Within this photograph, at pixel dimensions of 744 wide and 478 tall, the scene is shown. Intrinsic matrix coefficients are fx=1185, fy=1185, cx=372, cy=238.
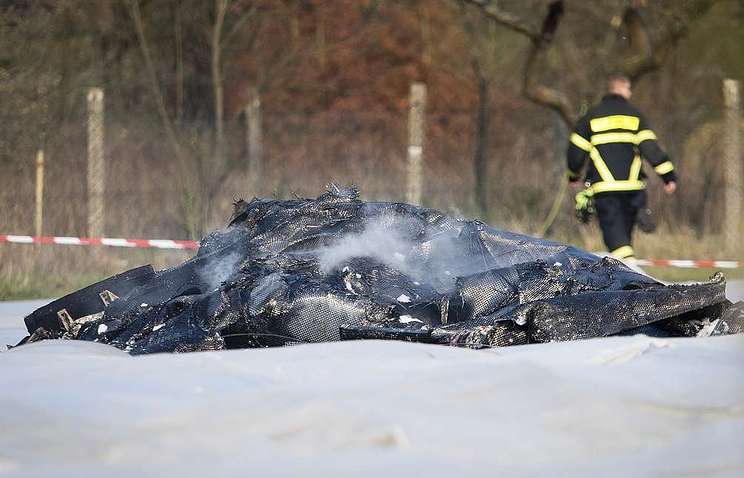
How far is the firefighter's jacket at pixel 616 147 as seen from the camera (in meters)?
9.39

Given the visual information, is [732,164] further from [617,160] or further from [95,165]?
[95,165]

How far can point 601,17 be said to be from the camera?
20688 millimetres

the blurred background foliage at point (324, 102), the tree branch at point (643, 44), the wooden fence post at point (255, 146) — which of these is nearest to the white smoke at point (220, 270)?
the blurred background foliage at point (324, 102)

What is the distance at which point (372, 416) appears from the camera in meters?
3.80

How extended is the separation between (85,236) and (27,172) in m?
0.95

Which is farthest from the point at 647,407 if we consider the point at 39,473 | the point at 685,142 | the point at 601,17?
the point at 601,17

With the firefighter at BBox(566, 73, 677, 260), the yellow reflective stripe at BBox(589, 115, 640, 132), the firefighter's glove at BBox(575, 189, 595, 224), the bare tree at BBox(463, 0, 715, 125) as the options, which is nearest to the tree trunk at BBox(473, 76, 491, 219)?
the bare tree at BBox(463, 0, 715, 125)

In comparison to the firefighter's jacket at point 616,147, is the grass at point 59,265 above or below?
below

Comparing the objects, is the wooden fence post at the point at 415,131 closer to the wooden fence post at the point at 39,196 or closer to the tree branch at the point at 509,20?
the tree branch at the point at 509,20

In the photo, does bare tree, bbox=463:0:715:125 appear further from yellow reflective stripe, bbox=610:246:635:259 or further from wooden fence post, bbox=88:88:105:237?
yellow reflective stripe, bbox=610:246:635:259

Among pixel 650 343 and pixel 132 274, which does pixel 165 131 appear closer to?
pixel 132 274

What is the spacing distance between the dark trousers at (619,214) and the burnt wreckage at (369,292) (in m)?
3.16

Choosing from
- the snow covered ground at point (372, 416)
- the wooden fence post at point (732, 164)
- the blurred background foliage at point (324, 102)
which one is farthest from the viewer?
the wooden fence post at point (732, 164)

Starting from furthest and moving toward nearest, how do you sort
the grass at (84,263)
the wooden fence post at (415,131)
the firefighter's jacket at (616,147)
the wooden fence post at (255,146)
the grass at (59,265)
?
the wooden fence post at (255,146) → the wooden fence post at (415,131) → the grass at (84,263) → the grass at (59,265) → the firefighter's jacket at (616,147)
